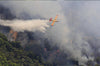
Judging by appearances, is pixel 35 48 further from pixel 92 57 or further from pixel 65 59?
pixel 92 57

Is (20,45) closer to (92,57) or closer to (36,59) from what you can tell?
(36,59)

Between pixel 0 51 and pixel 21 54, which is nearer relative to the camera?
pixel 0 51

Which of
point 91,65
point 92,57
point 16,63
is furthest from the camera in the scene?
point 92,57

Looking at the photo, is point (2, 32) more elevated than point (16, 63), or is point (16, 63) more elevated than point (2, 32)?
point (2, 32)

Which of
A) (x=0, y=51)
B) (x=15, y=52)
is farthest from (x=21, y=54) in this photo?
(x=0, y=51)

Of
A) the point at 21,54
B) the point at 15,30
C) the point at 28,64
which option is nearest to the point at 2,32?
the point at 15,30

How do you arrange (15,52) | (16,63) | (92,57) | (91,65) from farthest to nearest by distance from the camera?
(92,57) → (91,65) → (15,52) → (16,63)

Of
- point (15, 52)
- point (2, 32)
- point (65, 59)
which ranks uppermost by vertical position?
point (2, 32)
